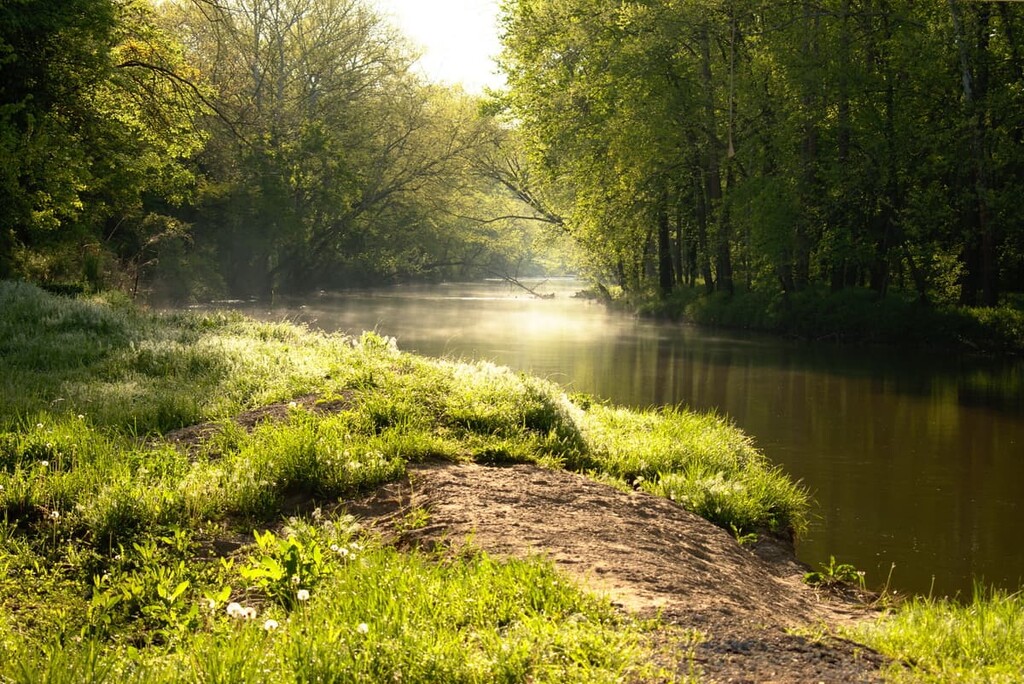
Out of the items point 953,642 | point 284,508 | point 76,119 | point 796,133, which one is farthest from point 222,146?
point 953,642

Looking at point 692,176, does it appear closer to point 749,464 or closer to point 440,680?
point 749,464

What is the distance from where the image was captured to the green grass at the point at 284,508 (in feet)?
12.6

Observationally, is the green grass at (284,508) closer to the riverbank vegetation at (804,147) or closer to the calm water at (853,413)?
the calm water at (853,413)

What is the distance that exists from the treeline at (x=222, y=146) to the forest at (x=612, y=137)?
0.38 ft

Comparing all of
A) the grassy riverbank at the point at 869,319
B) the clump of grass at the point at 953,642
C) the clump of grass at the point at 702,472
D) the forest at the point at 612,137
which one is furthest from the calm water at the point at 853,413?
the forest at the point at 612,137

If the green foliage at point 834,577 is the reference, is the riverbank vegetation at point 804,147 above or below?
above

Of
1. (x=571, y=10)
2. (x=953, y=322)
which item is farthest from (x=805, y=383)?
(x=571, y=10)

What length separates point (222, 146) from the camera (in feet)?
140

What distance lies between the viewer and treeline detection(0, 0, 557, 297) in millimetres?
20438

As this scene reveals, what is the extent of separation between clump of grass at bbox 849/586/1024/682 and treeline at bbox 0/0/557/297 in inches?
717

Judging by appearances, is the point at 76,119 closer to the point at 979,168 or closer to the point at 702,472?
the point at 702,472

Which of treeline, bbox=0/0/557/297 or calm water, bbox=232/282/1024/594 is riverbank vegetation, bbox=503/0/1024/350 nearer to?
calm water, bbox=232/282/1024/594

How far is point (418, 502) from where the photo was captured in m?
6.45

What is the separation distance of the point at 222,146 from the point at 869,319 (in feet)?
95.6
